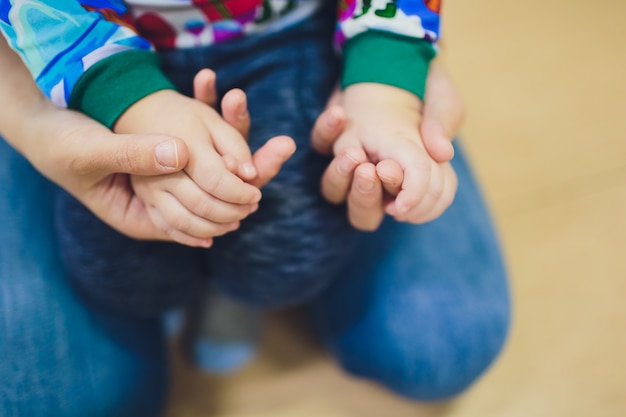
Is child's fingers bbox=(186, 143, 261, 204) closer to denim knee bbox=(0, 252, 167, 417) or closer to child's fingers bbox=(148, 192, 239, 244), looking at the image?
child's fingers bbox=(148, 192, 239, 244)

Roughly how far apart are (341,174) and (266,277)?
138 millimetres

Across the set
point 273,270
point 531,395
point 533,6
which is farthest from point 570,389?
point 533,6

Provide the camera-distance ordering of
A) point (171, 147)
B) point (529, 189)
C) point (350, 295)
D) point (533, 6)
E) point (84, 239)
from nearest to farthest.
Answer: point (171, 147) < point (84, 239) < point (350, 295) < point (529, 189) < point (533, 6)

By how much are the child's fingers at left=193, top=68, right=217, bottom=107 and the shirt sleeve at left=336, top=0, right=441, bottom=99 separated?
0.12 m

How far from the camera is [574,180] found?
0.85 m

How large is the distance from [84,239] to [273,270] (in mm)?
164

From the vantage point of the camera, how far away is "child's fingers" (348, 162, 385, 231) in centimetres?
40

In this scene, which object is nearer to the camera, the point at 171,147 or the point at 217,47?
the point at 171,147

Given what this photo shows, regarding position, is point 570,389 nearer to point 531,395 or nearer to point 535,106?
point 531,395

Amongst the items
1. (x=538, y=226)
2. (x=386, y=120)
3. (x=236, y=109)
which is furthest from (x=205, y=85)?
(x=538, y=226)

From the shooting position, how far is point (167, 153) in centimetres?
38

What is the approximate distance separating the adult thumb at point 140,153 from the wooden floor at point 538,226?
36 centimetres

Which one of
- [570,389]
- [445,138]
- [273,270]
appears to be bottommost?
[570,389]

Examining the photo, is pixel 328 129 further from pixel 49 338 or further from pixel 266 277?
pixel 49 338
